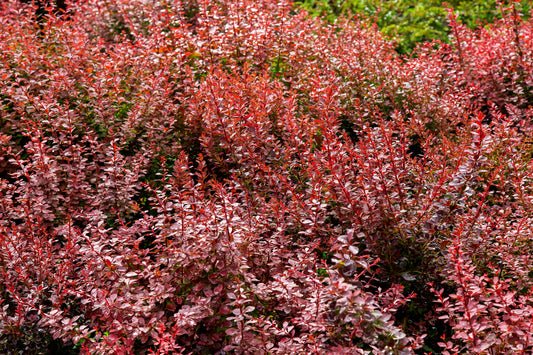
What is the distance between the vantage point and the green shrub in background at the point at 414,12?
761 cm

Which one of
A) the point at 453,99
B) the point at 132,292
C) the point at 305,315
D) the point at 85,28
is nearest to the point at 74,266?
the point at 132,292

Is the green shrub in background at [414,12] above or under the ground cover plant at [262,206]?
above

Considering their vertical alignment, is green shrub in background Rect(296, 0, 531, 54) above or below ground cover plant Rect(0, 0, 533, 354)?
above

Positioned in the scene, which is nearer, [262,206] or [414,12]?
[262,206]

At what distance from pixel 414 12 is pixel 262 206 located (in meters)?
6.13

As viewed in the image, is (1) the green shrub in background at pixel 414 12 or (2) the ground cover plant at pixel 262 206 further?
(1) the green shrub in background at pixel 414 12

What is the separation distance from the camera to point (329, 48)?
500 cm

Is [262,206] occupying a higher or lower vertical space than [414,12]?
lower

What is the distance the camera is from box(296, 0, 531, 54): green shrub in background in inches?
300

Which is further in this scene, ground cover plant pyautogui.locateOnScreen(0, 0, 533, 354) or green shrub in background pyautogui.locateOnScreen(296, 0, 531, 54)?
green shrub in background pyautogui.locateOnScreen(296, 0, 531, 54)

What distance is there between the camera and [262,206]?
10.7ft

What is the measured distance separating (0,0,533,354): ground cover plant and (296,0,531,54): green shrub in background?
2.74 metres

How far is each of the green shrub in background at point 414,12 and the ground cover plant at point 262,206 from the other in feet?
9.00

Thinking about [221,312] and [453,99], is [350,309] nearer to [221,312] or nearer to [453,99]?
[221,312]
